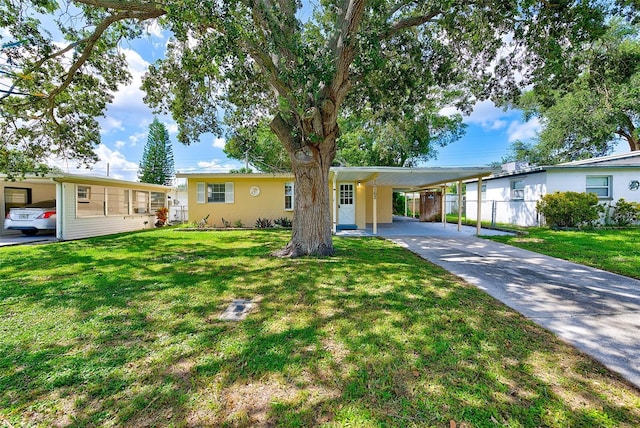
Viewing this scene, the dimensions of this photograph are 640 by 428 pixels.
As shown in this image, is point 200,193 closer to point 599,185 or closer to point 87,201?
point 87,201

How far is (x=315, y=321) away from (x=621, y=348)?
2984 mm

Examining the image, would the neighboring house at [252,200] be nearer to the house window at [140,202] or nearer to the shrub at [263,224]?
the shrub at [263,224]

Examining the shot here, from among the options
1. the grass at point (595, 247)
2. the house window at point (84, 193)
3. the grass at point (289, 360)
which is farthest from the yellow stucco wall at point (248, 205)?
the grass at point (289, 360)

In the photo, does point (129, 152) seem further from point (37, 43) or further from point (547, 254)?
point (547, 254)

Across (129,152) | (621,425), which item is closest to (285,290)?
(621,425)

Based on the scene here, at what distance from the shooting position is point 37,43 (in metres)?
6.58

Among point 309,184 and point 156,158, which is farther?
point 156,158

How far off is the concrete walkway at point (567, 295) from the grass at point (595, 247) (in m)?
0.53

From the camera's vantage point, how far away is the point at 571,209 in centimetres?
1141

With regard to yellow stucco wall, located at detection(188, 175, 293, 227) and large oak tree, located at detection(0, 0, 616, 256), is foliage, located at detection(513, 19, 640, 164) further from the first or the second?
yellow stucco wall, located at detection(188, 175, 293, 227)

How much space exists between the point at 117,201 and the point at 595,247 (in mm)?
17849

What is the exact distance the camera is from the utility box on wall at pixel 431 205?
1684cm

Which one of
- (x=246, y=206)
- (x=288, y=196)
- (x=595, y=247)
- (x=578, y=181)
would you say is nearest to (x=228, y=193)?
(x=246, y=206)

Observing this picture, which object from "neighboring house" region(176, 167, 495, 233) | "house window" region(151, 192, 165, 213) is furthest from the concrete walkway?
"house window" region(151, 192, 165, 213)
